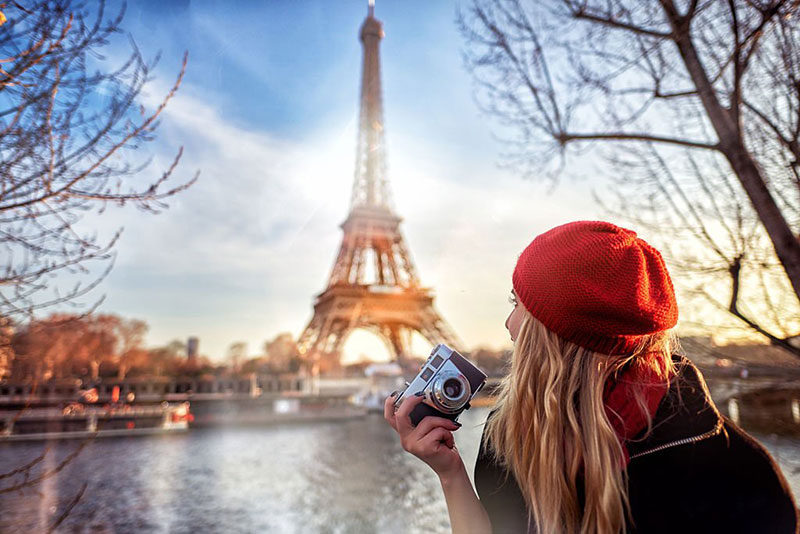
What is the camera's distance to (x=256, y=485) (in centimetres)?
1519

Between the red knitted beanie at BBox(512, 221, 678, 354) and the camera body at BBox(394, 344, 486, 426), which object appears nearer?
the red knitted beanie at BBox(512, 221, 678, 354)

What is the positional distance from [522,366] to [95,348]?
28.0 meters

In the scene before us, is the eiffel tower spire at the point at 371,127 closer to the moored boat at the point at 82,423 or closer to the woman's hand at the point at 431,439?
the moored boat at the point at 82,423

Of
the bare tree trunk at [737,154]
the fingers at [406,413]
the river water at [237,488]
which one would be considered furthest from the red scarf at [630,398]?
the river water at [237,488]

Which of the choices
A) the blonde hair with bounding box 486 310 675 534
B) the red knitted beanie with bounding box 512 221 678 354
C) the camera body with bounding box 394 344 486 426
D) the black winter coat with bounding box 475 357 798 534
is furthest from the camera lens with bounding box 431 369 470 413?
the black winter coat with bounding box 475 357 798 534

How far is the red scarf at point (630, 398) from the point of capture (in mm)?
968

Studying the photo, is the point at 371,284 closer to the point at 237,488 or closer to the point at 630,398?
the point at 237,488

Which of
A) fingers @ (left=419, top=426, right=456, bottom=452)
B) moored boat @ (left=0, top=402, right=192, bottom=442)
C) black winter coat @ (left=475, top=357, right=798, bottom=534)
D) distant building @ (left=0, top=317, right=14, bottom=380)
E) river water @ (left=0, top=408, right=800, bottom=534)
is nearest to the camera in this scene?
black winter coat @ (left=475, top=357, right=798, bottom=534)

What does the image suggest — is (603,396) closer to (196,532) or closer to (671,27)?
(671,27)

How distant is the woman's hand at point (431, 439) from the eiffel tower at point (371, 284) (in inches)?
892

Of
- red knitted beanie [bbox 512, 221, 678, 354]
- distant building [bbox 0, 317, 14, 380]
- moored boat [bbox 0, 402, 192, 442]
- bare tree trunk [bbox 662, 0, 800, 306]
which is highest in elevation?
bare tree trunk [bbox 662, 0, 800, 306]

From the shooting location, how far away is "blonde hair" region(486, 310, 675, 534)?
94cm

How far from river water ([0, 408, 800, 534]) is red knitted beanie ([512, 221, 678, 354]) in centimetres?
620

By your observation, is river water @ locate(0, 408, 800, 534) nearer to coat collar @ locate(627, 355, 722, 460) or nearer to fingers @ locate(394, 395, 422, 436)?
fingers @ locate(394, 395, 422, 436)
